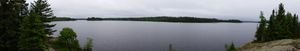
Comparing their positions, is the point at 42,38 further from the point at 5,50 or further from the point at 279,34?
the point at 279,34

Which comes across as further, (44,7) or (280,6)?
(280,6)

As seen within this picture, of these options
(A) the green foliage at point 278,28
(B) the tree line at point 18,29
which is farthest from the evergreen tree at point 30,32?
(A) the green foliage at point 278,28

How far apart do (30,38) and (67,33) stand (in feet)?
128

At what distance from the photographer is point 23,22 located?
4103 centimetres

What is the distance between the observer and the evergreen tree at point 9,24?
132 feet

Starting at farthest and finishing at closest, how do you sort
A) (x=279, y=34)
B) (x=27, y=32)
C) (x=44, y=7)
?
(x=279, y=34) → (x=44, y=7) → (x=27, y=32)

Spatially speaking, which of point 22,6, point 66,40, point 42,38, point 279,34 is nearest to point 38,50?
point 42,38

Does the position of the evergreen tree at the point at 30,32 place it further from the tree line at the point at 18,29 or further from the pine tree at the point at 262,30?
the pine tree at the point at 262,30

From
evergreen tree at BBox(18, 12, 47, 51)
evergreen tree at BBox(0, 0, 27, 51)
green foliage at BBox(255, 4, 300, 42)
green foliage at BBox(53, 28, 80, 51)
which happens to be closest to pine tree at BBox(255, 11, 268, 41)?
green foliage at BBox(255, 4, 300, 42)

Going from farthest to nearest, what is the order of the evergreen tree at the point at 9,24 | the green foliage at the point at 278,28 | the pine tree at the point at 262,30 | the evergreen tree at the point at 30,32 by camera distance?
the pine tree at the point at 262,30 < the green foliage at the point at 278,28 < the evergreen tree at the point at 30,32 < the evergreen tree at the point at 9,24

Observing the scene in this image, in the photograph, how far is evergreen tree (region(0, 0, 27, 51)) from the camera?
40.1 metres

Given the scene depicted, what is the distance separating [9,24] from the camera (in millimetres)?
40594

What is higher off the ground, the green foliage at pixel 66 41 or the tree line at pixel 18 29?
the tree line at pixel 18 29

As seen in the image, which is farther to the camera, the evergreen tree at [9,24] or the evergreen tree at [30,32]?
the evergreen tree at [30,32]
